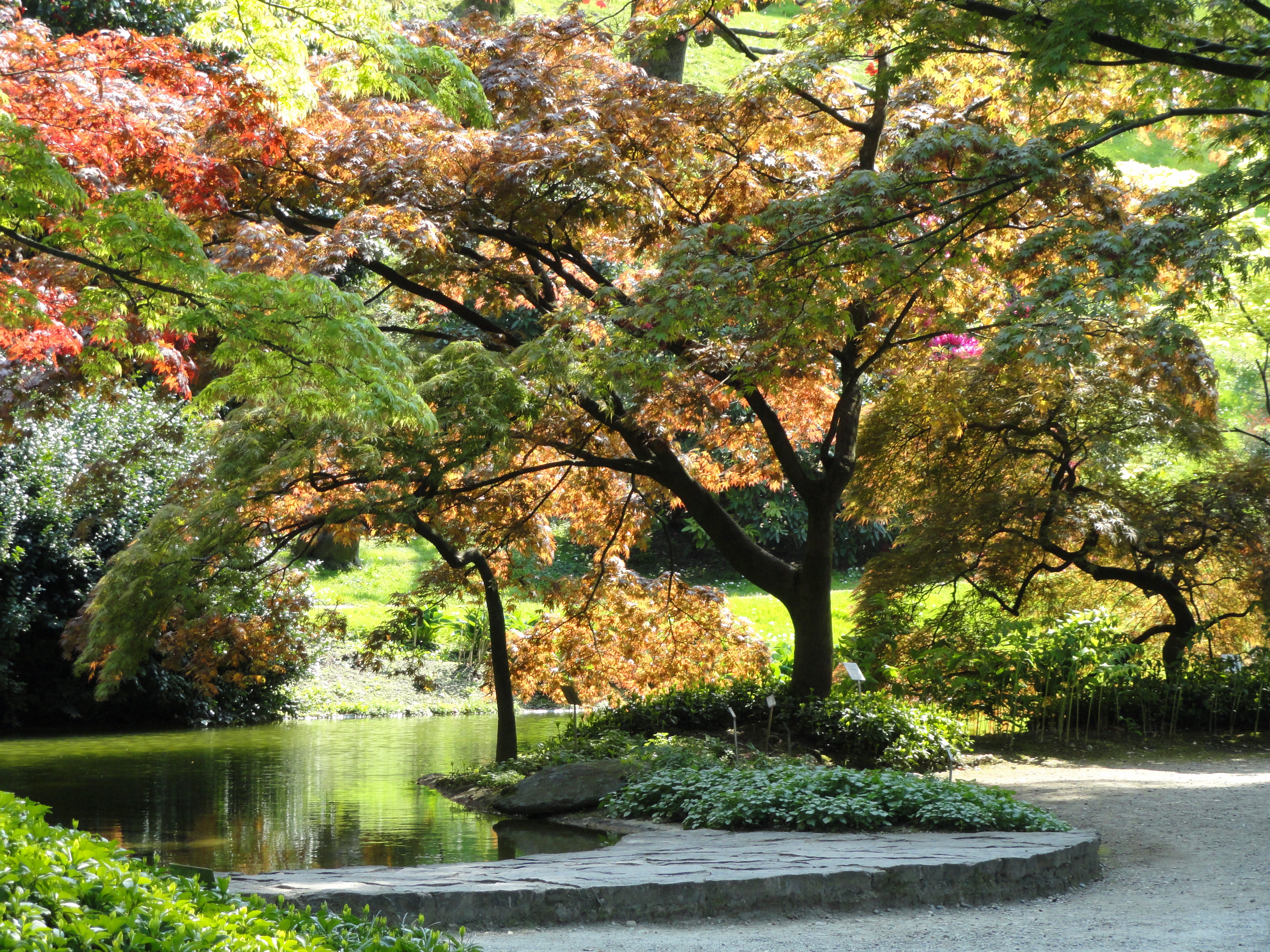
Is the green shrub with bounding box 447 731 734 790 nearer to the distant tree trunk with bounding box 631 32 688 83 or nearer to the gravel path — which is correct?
the gravel path

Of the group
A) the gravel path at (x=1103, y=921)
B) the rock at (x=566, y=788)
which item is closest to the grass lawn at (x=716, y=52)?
the rock at (x=566, y=788)

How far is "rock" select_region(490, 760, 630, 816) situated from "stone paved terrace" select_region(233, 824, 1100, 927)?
6.49 feet

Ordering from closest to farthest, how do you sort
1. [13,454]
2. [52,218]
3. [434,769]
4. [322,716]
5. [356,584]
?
[52,218] < [434,769] < [13,454] < [322,716] < [356,584]

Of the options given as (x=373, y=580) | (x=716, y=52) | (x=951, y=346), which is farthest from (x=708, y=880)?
(x=716, y=52)

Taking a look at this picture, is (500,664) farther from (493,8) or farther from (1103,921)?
(493,8)

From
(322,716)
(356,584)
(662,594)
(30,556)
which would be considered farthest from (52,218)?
(356,584)

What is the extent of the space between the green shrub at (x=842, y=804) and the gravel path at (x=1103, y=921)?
67 centimetres

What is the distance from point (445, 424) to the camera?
25.4ft

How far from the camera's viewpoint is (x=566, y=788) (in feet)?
25.7

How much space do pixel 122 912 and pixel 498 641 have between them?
280 inches

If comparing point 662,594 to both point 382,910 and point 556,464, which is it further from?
point 382,910

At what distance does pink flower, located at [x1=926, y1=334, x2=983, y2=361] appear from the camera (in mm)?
10969

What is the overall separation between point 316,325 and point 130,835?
4.03m

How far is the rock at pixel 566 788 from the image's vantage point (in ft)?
25.5
